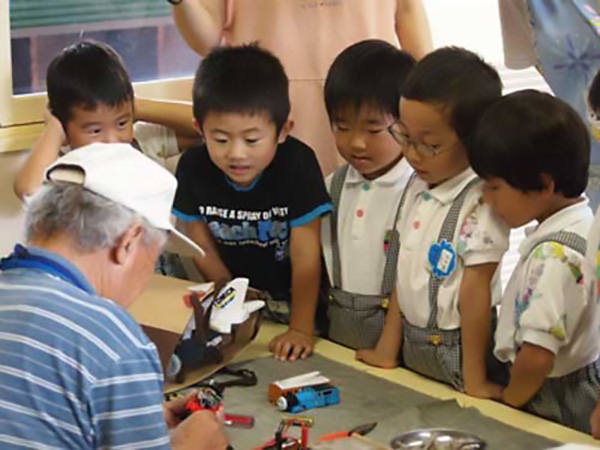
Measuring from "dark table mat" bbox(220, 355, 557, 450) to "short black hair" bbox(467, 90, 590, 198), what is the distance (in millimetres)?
395

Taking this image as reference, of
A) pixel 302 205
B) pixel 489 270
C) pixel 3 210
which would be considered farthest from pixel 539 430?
pixel 3 210

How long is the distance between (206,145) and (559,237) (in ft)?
2.63

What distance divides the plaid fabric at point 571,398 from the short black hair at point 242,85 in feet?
2.48

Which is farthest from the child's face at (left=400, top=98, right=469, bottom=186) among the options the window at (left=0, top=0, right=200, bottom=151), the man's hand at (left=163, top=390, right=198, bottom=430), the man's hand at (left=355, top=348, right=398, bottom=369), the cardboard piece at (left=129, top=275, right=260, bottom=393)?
the window at (left=0, top=0, right=200, bottom=151)

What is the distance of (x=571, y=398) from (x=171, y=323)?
27.9 inches

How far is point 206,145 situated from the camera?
7.37 feet

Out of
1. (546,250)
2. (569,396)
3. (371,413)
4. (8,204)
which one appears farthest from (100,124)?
(569,396)

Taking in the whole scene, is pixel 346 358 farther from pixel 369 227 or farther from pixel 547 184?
pixel 547 184

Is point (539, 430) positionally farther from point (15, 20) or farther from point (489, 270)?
point (15, 20)

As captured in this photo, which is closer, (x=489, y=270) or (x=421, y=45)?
(x=489, y=270)

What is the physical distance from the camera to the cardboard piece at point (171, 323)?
6.31 ft

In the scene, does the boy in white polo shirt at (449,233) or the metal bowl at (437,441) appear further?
the boy in white polo shirt at (449,233)

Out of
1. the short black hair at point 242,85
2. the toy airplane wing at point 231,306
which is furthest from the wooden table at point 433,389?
the short black hair at point 242,85

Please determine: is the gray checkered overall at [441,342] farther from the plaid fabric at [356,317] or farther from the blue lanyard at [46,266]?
the blue lanyard at [46,266]
